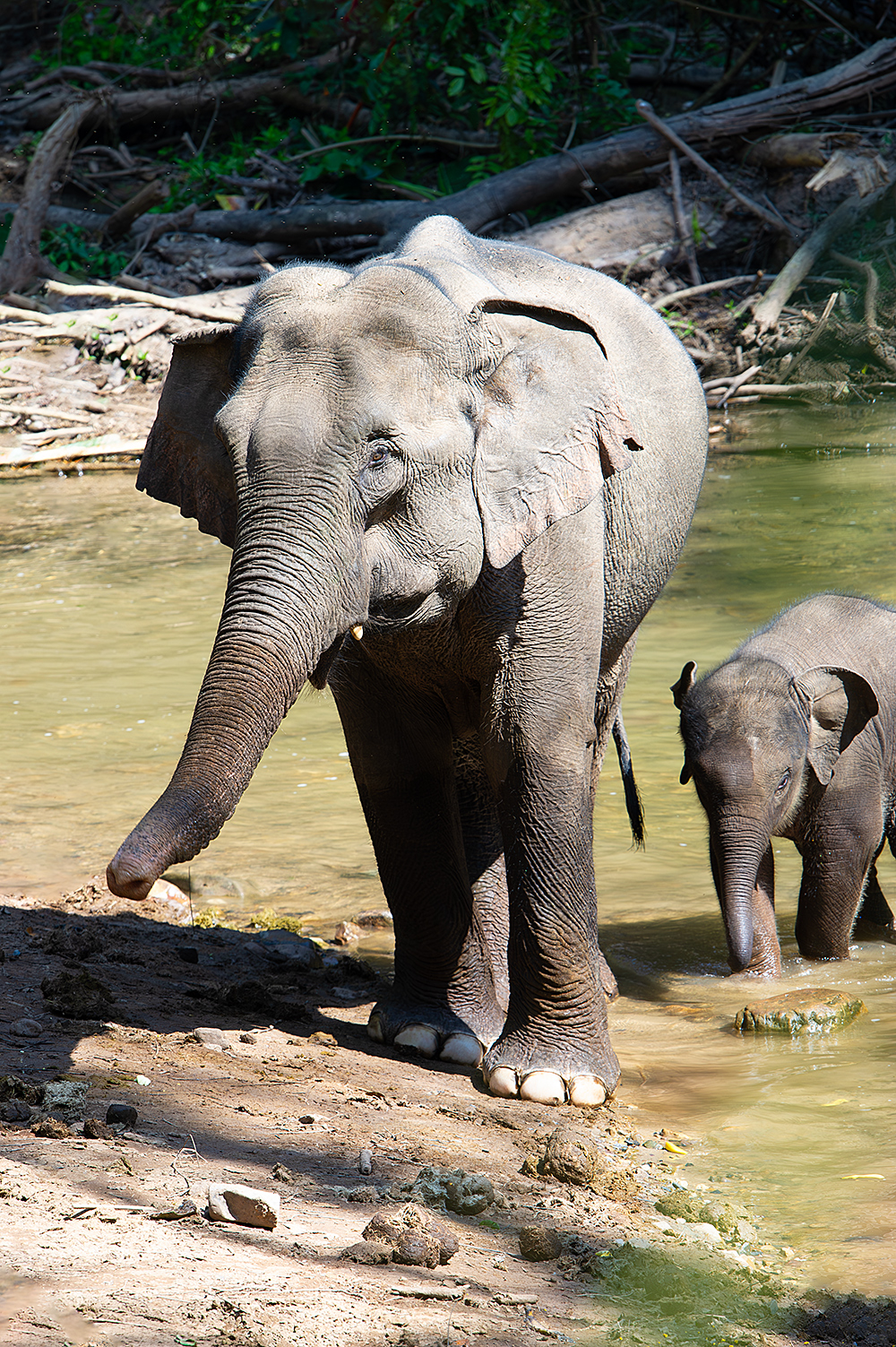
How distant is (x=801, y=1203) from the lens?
3756 millimetres

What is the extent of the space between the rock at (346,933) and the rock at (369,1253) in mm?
3159

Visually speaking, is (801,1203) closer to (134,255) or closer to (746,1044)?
(746,1044)

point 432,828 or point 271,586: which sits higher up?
point 271,586

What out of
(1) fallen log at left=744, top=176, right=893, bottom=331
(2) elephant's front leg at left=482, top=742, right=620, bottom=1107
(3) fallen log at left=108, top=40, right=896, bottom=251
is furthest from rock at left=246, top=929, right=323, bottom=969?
(3) fallen log at left=108, top=40, right=896, bottom=251

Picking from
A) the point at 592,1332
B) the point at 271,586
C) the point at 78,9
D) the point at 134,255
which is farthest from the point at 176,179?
the point at 592,1332

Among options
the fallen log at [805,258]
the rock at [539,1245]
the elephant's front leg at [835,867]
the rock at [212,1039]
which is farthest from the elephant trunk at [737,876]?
the fallen log at [805,258]

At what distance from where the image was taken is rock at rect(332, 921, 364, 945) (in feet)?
19.9

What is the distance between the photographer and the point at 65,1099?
3510 millimetres

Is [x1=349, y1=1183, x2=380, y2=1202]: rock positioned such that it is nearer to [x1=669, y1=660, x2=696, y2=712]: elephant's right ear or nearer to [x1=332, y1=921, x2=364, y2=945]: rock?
[x1=332, y1=921, x2=364, y2=945]: rock

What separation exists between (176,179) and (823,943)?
17.0 meters

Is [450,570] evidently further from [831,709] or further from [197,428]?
[831,709]

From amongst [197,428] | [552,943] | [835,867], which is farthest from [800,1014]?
[197,428]

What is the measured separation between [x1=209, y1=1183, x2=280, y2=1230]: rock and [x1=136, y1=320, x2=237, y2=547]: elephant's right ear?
6.70 ft

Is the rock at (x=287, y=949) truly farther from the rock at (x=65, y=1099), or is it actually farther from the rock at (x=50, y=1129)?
the rock at (x=50, y=1129)
